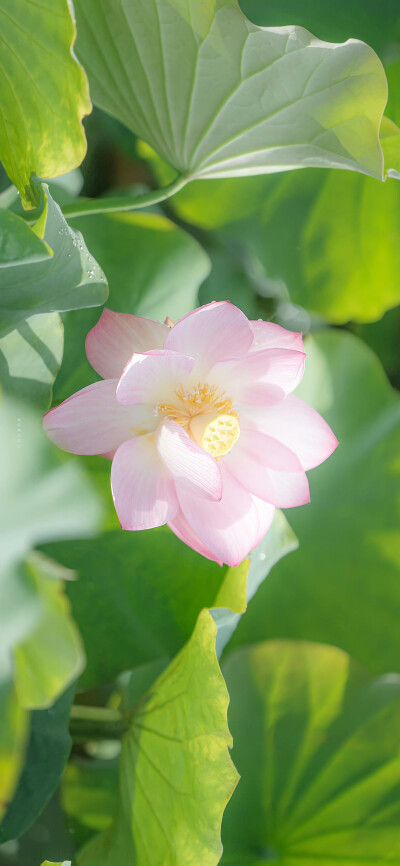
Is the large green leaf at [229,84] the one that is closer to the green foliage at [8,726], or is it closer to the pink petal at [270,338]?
the pink petal at [270,338]

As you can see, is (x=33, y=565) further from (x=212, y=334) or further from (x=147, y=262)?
(x=147, y=262)

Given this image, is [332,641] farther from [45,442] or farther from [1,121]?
[1,121]

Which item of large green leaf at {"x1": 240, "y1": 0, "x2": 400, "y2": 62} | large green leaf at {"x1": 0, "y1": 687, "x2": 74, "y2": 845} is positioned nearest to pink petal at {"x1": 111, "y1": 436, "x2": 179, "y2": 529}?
large green leaf at {"x1": 0, "y1": 687, "x2": 74, "y2": 845}

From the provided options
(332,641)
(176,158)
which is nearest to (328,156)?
(176,158)

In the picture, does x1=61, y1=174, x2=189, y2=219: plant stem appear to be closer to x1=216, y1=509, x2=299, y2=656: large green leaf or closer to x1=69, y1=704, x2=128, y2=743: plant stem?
x1=216, y1=509, x2=299, y2=656: large green leaf

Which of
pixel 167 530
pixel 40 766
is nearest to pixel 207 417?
pixel 167 530

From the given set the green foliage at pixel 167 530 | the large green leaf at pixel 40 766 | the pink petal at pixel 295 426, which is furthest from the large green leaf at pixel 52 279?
the large green leaf at pixel 40 766
